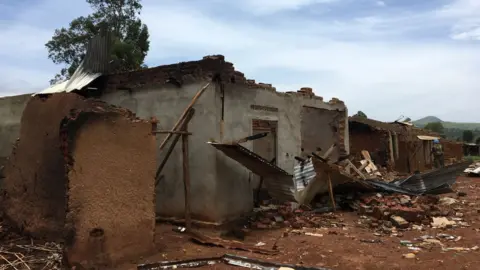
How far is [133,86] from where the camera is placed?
28.0ft

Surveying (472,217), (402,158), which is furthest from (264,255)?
(402,158)

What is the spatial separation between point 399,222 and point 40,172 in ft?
21.5

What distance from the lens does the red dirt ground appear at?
5.70m

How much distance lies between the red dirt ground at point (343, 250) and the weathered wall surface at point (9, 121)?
521 centimetres

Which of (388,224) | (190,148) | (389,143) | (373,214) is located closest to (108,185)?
Result: (190,148)

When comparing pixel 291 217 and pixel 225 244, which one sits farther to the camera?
pixel 291 217

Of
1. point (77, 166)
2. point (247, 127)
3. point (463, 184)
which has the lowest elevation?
point (463, 184)

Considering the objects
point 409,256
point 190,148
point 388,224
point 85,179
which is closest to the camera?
point 85,179

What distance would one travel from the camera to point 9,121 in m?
10.5

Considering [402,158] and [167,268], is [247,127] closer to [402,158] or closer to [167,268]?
[167,268]

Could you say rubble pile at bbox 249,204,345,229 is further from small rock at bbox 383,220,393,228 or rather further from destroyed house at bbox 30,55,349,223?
small rock at bbox 383,220,393,228

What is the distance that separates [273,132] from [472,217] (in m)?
4.70

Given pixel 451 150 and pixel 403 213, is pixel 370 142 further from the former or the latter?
pixel 403 213

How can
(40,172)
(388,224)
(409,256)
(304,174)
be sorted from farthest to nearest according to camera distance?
(304,174)
(388,224)
(40,172)
(409,256)
